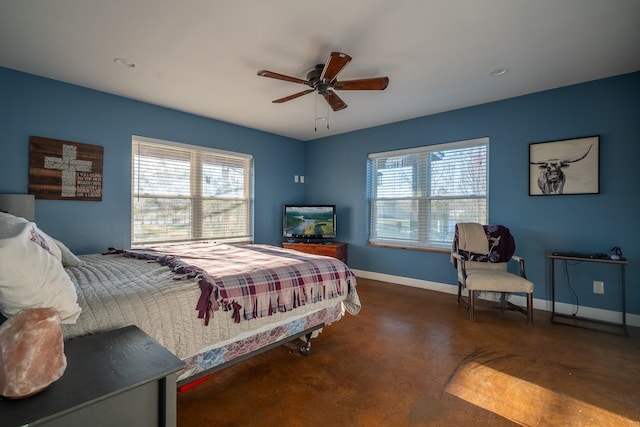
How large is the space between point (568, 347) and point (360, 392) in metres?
1.98

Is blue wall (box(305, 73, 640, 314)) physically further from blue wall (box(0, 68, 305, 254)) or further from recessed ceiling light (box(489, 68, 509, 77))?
blue wall (box(0, 68, 305, 254))

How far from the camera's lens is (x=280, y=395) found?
1.88m

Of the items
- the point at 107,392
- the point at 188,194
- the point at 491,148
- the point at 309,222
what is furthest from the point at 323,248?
the point at 107,392

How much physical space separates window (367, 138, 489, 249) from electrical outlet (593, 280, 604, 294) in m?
1.29

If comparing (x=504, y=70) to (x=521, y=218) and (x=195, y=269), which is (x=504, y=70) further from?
(x=195, y=269)

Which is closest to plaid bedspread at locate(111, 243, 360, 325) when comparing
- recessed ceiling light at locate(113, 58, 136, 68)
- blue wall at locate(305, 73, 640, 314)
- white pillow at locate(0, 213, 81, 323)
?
white pillow at locate(0, 213, 81, 323)

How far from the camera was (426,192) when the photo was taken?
4.47 m

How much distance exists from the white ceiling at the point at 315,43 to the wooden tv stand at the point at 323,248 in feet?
7.83

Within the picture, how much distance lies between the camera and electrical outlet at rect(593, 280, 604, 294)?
318 cm

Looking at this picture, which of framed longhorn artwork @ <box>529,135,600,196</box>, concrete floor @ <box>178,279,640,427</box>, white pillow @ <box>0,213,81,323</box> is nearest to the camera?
white pillow @ <box>0,213,81,323</box>

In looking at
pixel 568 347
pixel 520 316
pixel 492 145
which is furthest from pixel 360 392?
pixel 492 145

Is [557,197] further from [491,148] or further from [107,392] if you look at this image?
[107,392]

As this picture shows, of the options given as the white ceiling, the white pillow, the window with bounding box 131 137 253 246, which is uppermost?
the white ceiling

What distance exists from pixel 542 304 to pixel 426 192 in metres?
1.97
